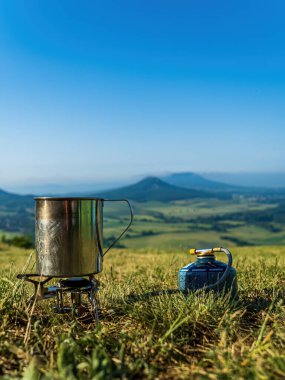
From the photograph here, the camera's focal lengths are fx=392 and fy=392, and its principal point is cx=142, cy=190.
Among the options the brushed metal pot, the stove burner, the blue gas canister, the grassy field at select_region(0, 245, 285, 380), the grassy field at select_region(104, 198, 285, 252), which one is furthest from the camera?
the grassy field at select_region(104, 198, 285, 252)

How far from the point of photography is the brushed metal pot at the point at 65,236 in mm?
3352

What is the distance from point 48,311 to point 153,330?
95 cm

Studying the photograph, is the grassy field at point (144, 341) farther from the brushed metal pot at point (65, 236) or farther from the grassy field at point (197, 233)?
the grassy field at point (197, 233)

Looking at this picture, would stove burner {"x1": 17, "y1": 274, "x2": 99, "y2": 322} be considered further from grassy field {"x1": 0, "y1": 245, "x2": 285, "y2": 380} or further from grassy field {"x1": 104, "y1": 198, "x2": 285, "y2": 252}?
grassy field {"x1": 104, "y1": 198, "x2": 285, "y2": 252}

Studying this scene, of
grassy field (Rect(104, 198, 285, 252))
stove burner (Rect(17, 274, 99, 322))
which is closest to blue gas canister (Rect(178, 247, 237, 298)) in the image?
stove burner (Rect(17, 274, 99, 322))

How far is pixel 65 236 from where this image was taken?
3.36 meters

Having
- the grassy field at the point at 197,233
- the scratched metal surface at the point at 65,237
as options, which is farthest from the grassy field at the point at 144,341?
the grassy field at the point at 197,233

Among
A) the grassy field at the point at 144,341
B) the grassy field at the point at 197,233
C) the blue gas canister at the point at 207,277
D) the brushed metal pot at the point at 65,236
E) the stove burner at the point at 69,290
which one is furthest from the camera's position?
the grassy field at the point at 197,233

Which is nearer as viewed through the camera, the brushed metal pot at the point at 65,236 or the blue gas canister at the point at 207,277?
the brushed metal pot at the point at 65,236

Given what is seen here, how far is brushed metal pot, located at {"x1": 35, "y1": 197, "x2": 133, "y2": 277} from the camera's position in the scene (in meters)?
3.35

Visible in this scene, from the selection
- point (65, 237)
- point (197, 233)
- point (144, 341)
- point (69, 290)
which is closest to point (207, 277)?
point (144, 341)

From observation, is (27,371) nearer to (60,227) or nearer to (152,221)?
(60,227)

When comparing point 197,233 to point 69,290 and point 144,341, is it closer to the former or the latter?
point 69,290

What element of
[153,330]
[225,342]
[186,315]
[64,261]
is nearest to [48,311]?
[64,261]
